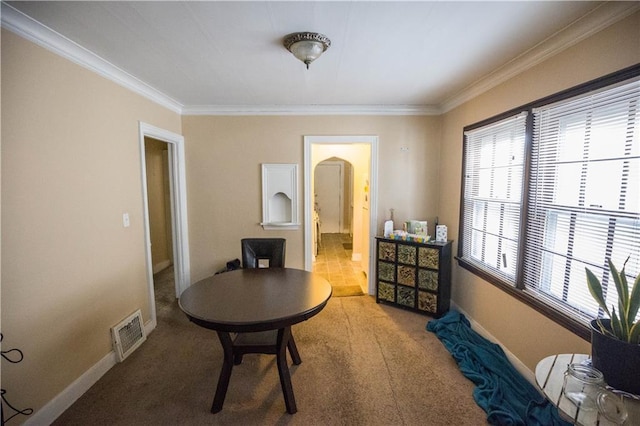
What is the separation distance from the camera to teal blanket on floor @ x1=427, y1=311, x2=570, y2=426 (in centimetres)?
167

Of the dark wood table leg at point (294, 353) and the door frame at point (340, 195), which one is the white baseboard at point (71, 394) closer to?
the dark wood table leg at point (294, 353)

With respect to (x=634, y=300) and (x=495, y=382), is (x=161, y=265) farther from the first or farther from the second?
(x=634, y=300)

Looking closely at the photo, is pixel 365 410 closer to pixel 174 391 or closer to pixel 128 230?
pixel 174 391

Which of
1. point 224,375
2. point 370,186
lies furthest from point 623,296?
point 370,186

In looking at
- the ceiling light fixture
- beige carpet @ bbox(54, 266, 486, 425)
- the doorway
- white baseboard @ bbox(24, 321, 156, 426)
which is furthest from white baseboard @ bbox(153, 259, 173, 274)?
the ceiling light fixture

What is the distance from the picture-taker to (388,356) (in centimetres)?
235

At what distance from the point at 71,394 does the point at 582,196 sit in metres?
3.47

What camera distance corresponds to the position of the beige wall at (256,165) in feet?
11.2

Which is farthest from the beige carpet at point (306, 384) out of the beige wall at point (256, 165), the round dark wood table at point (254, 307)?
the beige wall at point (256, 165)

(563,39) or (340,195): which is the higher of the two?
(563,39)

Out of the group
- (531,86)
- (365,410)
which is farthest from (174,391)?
(531,86)

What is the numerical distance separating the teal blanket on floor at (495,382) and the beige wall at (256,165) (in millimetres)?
1494

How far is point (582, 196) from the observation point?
64.1 inches

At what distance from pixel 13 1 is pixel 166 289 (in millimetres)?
3265
